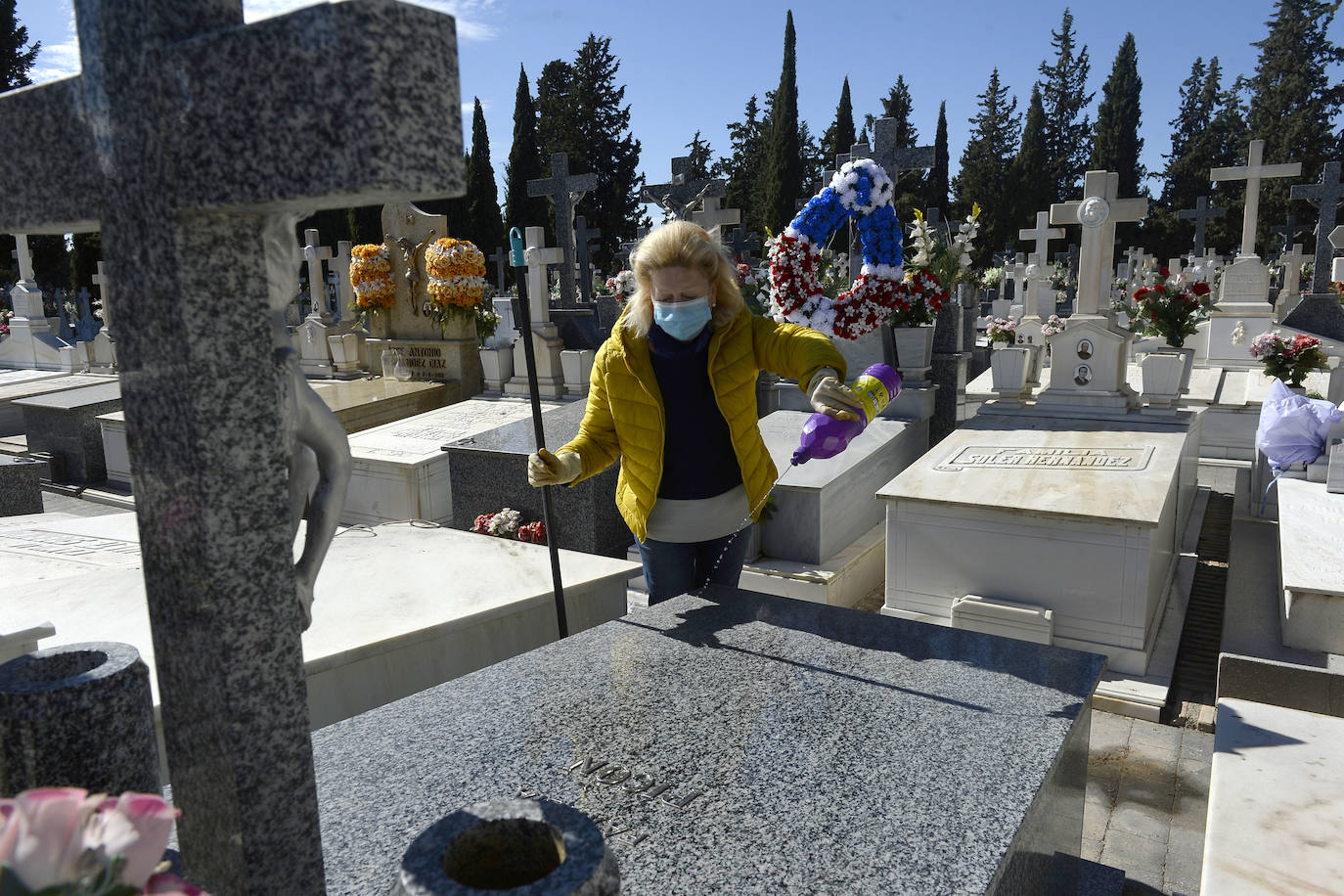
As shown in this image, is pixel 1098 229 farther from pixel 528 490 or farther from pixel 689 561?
pixel 689 561

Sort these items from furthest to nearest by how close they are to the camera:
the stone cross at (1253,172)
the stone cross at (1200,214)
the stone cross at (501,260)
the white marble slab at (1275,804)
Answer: the stone cross at (1200,214), the stone cross at (501,260), the stone cross at (1253,172), the white marble slab at (1275,804)

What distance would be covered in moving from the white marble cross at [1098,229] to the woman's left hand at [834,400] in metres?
4.77

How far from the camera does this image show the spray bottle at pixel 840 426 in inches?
103

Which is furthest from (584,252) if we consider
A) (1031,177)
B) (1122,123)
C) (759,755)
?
(1122,123)

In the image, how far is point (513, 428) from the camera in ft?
19.5

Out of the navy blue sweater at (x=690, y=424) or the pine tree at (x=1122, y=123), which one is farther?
the pine tree at (x=1122, y=123)

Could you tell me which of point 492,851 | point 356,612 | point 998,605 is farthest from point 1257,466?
point 492,851

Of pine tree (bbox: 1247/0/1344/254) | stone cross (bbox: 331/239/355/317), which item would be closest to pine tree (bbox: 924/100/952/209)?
pine tree (bbox: 1247/0/1344/254)

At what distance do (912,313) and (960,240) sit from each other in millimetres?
1635

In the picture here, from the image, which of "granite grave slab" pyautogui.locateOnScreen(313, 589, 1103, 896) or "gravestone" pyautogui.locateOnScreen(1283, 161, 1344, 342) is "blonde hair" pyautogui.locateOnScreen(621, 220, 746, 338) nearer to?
"granite grave slab" pyautogui.locateOnScreen(313, 589, 1103, 896)

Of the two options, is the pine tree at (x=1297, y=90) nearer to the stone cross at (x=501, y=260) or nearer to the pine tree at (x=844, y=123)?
the pine tree at (x=844, y=123)

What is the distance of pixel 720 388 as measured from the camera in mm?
2637

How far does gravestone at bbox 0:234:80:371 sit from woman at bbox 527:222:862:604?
56.8 ft

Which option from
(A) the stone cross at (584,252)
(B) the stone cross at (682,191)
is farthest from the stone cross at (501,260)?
(B) the stone cross at (682,191)
